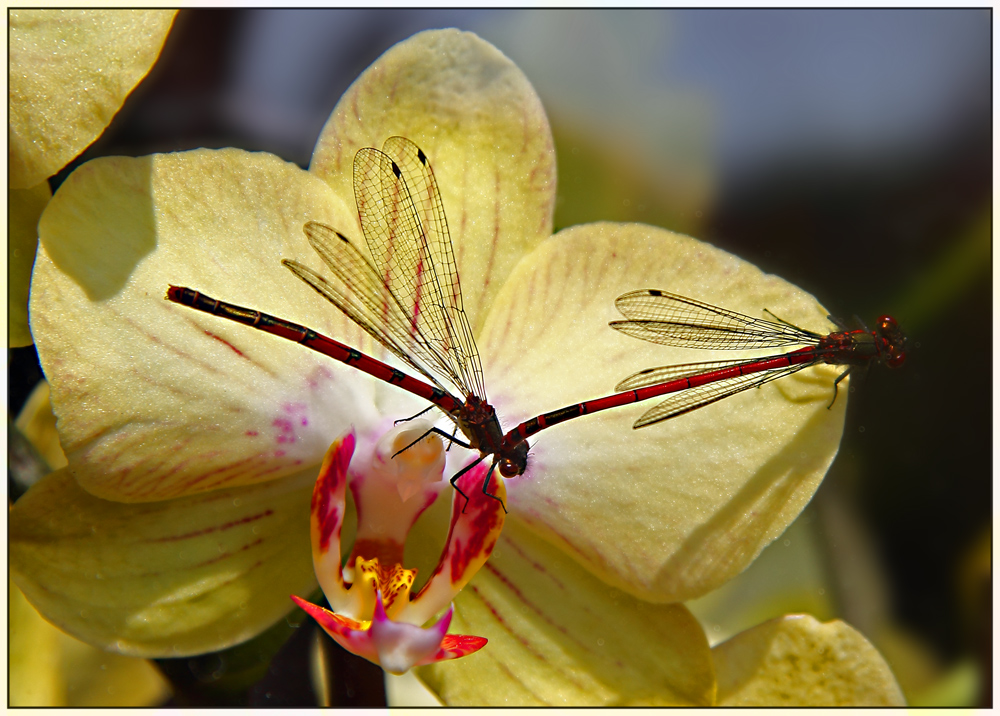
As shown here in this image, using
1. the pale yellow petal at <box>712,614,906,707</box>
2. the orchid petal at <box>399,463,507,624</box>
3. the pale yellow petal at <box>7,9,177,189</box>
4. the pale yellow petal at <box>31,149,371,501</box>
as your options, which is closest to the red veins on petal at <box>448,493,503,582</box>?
the orchid petal at <box>399,463,507,624</box>

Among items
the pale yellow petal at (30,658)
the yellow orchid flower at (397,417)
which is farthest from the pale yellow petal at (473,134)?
the pale yellow petal at (30,658)

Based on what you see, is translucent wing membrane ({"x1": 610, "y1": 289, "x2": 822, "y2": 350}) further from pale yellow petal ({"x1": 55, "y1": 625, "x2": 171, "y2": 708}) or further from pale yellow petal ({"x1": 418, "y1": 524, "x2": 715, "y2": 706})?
pale yellow petal ({"x1": 55, "y1": 625, "x2": 171, "y2": 708})

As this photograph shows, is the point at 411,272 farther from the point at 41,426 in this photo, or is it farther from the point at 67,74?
the point at 41,426

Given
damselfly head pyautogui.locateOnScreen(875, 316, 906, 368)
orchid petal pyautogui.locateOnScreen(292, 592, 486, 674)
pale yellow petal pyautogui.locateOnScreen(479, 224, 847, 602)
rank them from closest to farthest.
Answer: orchid petal pyautogui.locateOnScreen(292, 592, 486, 674) → pale yellow petal pyautogui.locateOnScreen(479, 224, 847, 602) → damselfly head pyautogui.locateOnScreen(875, 316, 906, 368)

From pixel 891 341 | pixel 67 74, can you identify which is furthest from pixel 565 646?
pixel 67 74

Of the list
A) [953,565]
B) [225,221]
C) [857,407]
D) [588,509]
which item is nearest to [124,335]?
[225,221]

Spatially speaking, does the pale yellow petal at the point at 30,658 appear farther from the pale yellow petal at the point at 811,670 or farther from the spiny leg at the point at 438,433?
the pale yellow petal at the point at 811,670
